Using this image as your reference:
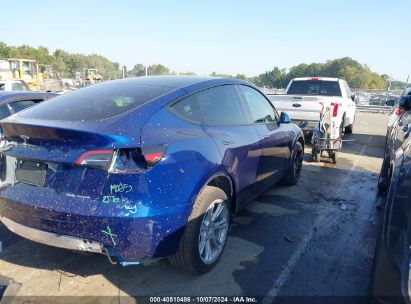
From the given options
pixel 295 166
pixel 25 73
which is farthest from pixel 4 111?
pixel 25 73

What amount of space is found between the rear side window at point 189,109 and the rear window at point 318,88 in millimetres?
7936

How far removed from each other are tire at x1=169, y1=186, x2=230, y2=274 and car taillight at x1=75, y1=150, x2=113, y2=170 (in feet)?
2.56

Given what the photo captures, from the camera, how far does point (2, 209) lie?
2.95 metres

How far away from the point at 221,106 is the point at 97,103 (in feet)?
4.02

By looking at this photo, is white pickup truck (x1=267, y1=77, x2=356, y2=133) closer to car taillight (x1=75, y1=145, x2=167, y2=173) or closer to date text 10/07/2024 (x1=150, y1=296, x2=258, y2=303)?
date text 10/07/2024 (x1=150, y1=296, x2=258, y2=303)

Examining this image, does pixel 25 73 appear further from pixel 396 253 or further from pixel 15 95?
pixel 396 253

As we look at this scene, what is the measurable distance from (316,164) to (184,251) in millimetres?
5333

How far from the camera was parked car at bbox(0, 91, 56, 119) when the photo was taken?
17.9 feet

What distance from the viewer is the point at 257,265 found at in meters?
3.40

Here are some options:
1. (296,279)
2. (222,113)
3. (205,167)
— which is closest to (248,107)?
(222,113)

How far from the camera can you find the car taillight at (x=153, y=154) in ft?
8.41

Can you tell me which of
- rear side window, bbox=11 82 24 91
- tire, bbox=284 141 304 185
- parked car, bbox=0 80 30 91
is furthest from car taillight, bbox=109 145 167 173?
rear side window, bbox=11 82 24 91

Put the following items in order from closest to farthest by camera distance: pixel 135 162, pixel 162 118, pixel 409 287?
pixel 409 287 < pixel 135 162 < pixel 162 118

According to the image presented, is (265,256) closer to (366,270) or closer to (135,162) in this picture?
(366,270)
